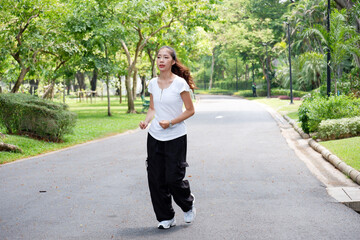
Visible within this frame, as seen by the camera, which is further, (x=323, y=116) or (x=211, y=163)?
(x=323, y=116)

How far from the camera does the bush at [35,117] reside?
45.8 feet

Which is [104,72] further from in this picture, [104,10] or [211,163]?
[211,163]

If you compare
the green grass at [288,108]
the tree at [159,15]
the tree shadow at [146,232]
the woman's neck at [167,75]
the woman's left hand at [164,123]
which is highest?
the tree at [159,15]

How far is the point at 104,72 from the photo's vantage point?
1013 inches

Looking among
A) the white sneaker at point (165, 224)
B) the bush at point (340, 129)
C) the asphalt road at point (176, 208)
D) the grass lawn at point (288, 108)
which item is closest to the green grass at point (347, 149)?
the bush at point (340, 129)

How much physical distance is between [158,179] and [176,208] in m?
1.34

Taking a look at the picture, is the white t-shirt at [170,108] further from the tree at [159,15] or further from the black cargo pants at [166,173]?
the tree at [159,15]

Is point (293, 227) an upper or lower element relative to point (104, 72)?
lower

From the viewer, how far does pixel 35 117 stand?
558 inches

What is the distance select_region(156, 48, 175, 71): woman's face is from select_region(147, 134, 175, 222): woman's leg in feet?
2.47

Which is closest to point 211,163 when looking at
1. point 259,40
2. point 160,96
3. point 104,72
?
point 160,96

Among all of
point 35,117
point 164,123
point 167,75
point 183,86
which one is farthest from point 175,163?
point 35,117

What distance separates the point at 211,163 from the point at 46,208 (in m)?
4.76

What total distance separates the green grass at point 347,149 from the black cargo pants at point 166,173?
15.4 ft
